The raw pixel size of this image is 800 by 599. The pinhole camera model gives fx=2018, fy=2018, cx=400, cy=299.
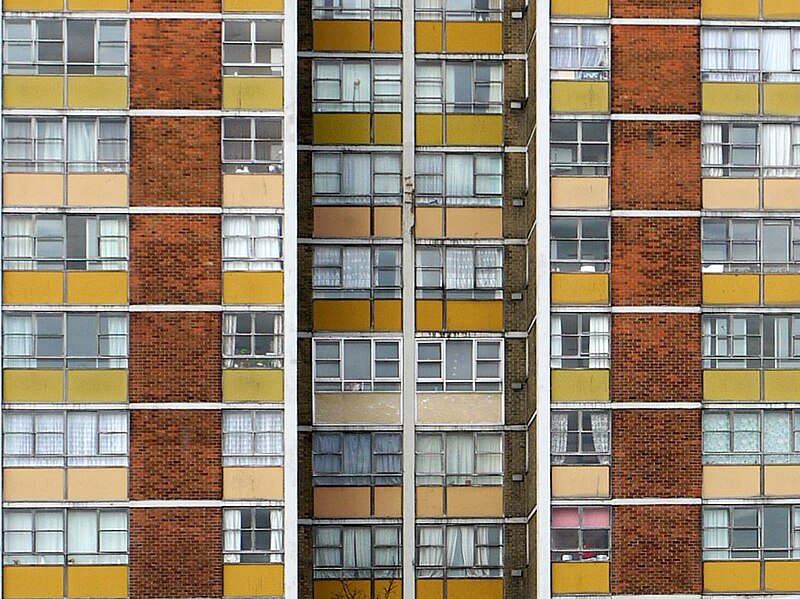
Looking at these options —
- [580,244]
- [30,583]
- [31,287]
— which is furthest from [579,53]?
[30,583]

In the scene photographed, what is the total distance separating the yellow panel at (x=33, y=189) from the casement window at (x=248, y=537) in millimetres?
7946

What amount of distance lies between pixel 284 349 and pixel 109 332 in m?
3.89

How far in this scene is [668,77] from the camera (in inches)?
1779

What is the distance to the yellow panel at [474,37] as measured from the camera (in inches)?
1874

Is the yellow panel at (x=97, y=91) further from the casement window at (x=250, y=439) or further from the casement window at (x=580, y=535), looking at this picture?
the casement window at (x=580, y=535)

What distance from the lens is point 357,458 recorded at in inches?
1839

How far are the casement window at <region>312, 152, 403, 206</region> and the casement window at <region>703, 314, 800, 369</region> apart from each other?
26.4ft

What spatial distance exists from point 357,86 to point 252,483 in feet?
32.3

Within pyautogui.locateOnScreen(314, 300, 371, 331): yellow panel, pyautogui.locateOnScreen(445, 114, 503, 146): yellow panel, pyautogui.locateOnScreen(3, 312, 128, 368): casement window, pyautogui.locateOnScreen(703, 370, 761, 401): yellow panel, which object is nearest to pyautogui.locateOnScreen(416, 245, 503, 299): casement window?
pyautogui.locateOnScreen(314, 300, 371, 331): yellow panel

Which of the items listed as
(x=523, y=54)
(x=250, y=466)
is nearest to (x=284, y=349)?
(x=250, y=466)

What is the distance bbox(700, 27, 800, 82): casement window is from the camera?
45.4 metres

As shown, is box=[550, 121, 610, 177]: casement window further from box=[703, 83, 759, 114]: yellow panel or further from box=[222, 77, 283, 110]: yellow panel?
box=[222, 77, 283, 110]: yellow panel

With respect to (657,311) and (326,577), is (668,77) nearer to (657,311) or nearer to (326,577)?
(657,311)

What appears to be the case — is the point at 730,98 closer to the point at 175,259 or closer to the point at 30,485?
the point at 175,259
